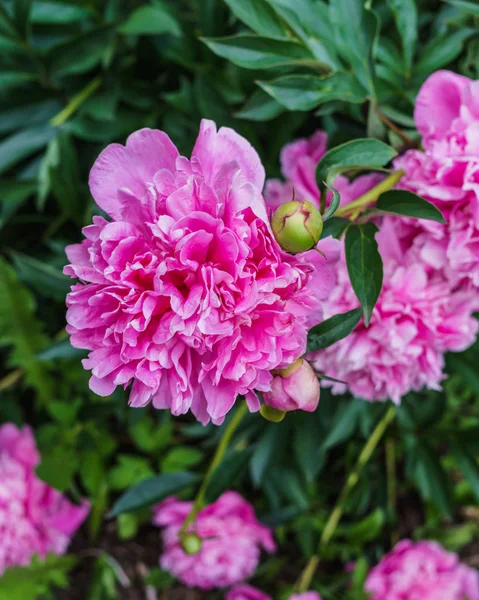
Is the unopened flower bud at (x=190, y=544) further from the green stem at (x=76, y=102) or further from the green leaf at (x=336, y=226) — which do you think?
the green stem at (x=76, y=102)

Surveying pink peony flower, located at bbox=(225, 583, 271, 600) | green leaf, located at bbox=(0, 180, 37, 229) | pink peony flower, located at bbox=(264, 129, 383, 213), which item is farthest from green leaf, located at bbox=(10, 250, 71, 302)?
pink peony flower, located at bbox=(225, 583, 271, 600)

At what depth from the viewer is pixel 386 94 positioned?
0.73 meters

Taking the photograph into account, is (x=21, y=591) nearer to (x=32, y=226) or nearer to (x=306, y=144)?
(x=32, y=226)

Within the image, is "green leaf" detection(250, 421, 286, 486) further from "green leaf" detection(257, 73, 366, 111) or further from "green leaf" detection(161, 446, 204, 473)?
"green leaf" detection(257, 73, 366, 111)

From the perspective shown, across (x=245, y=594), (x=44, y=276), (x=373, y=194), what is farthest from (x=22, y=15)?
(x=245, y=594)

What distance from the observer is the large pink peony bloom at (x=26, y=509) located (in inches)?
39.9

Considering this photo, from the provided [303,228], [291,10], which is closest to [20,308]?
[291,10]

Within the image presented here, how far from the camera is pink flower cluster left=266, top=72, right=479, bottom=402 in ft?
1.78

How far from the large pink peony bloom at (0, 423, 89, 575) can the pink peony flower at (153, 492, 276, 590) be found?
0.17 meters

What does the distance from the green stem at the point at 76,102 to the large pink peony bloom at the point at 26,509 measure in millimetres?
514

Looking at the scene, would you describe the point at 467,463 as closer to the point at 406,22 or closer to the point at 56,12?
the point at 406,22

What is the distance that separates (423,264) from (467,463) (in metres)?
0.51

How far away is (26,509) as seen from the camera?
1.05 metres

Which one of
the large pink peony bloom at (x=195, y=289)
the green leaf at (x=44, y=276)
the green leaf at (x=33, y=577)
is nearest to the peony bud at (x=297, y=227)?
the large pink peony bloom at (x=195, y=289)
